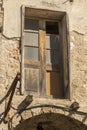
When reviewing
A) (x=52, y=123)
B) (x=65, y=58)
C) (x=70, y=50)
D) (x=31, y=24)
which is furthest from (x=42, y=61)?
(x=52, y=123)

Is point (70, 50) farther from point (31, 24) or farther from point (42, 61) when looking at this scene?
point (31, 24)

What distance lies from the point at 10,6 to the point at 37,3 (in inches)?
22.9

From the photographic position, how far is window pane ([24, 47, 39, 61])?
9.85 metres

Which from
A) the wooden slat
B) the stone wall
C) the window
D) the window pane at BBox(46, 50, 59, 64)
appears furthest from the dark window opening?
the wooden slat

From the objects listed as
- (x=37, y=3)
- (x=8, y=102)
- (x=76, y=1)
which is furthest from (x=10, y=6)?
(x=8, y=102)

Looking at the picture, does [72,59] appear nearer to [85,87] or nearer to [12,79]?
[85,87]

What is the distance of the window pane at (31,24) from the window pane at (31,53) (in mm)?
499

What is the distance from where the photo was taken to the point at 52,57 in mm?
9992

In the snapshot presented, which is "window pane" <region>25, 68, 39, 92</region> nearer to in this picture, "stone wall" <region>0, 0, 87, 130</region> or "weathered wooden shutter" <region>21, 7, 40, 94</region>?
"weathered wooden shutter" <region>21, 7, 40, 94</region>

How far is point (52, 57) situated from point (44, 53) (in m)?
0.19

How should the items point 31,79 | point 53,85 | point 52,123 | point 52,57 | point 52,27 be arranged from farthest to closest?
point 52,27, point 52,57, point 53,85, point 31,79, point 52,123

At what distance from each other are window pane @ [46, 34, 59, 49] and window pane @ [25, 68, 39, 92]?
2.16 ft

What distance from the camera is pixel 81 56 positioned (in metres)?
9.91

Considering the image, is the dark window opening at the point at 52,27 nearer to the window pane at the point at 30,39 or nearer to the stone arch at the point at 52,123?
the window pane at the point at 30,39
